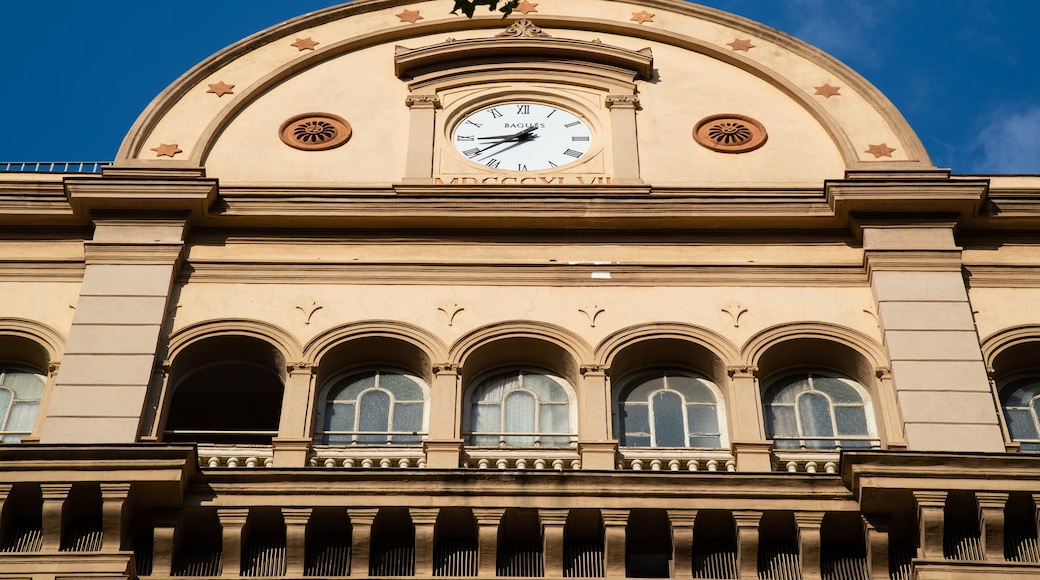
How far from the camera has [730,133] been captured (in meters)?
29.3

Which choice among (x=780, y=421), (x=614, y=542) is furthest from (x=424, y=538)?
(x=780, y=421)

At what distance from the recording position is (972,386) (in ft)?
79.0

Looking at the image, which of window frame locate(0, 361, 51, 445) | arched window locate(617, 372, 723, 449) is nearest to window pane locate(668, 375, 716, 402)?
arched window locate(617, 372, 723, 449)

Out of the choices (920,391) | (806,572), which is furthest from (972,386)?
(806,572)

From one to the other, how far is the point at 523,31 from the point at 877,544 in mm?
12412

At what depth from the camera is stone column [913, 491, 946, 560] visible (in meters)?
21.8

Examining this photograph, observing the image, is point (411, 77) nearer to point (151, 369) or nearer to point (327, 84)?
point (327, 84)

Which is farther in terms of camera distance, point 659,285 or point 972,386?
point 659,285

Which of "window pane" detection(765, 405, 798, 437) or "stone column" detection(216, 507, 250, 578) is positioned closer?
"stone column" detection(216, 507, 250, 578)

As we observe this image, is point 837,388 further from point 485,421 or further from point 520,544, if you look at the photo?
point 520,544

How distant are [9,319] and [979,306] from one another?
1351 centimetres

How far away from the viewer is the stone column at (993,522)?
21859 mm

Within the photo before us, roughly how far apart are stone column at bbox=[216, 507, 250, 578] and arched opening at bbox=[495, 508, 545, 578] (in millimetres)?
3091

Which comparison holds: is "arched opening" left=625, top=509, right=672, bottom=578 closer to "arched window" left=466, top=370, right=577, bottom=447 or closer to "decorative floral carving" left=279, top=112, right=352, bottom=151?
"arched window" left=466, top=370, right=577, bottom=447
